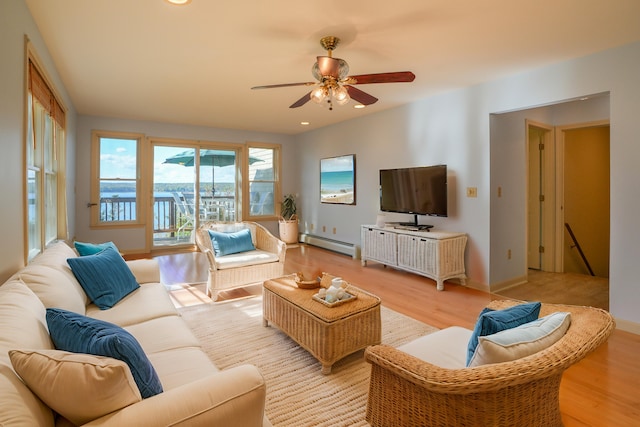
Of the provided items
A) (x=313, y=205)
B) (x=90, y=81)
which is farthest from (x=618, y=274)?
(x=90, y=81)

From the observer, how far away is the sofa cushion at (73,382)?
2.94 ft

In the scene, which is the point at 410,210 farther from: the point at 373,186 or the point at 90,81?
the point at 90,81

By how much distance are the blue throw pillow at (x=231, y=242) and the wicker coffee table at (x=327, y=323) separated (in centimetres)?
139

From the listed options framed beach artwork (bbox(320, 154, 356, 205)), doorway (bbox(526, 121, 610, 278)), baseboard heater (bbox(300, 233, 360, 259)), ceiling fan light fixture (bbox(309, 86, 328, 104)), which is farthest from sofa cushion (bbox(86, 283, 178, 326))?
doorway (bbox(526, 121, 610, 278))

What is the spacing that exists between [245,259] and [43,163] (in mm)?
2060

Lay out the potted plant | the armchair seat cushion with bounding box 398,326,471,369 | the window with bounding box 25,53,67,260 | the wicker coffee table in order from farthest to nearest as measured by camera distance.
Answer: the potted plant
the window with bounding box 25,53,67,260
the wicker coffee table
the armchair seat cushion with bounding box 398,326,471,369

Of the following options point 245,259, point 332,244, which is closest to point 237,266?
point 245,259

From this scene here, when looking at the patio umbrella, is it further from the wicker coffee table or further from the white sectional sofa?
the white sectional sofa

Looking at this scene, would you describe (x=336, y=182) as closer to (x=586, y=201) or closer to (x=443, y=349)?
(x=586, y=201)

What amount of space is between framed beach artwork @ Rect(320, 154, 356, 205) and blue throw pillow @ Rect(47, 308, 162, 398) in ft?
16.2

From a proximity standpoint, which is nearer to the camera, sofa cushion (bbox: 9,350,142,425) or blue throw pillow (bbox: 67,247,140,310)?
sofa cushion (bbox: 9,350,142,425)

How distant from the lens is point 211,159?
267 inches

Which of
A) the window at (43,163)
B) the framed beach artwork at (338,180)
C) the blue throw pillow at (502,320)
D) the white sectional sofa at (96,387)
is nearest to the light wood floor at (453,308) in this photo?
the blue throw pillow at (502,320)

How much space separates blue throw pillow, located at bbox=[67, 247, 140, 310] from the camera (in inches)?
85.2
